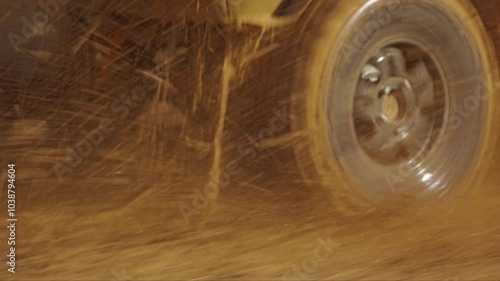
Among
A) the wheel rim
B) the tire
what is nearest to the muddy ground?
the tire

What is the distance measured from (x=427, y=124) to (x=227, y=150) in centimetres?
66

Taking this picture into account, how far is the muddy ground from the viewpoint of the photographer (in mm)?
1238

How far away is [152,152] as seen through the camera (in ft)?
4.38

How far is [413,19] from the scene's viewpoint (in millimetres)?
1756

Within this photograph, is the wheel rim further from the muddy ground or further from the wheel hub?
the muddy ground

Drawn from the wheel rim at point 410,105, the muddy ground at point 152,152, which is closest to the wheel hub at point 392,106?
the wheel rim at point 410,105

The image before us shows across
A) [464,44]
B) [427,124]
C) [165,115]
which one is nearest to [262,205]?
[165,115]

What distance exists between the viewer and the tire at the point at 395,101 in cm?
153

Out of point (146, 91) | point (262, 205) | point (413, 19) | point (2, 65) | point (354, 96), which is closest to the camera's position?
point (2, 65)

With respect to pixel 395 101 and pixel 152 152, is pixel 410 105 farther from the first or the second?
pixel 152 152

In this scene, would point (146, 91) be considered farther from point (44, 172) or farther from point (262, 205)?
point (262, 205)

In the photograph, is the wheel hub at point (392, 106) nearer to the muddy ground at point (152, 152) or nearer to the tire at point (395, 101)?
the tire at point (395, 101)

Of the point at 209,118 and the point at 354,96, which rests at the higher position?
the point at 354,96

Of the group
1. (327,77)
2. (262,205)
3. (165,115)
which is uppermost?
(327,77)
